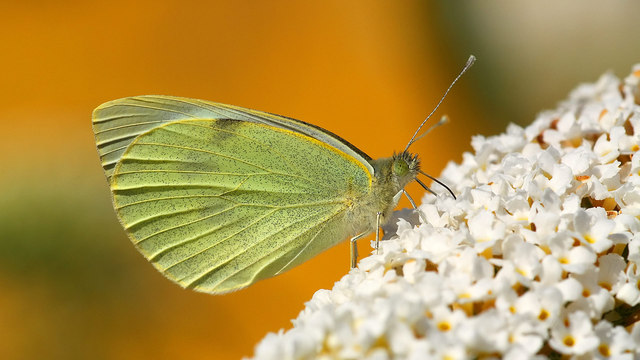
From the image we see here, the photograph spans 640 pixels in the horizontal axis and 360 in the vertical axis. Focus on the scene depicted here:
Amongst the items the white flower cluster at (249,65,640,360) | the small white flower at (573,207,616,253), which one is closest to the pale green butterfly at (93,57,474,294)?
the white flower cluster at (249,65,640,360)

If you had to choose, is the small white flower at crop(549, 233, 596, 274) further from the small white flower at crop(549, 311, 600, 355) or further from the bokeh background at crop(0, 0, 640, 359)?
the bokeh background at crop(0, 0, 640, 359)

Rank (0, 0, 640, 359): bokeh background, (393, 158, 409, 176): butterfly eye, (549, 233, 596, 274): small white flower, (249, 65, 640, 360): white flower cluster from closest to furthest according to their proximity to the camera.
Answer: (249, 65, 640, 360): white flower cluster, (549, 233, 596, 274): small white flower, (393, 158, 409, 176): butterfly eye, (0, 0, 640, 359): bokeh background

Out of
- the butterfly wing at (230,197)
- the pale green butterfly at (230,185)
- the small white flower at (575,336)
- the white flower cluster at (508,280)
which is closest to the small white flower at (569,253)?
the white flower cluster at (508,280)

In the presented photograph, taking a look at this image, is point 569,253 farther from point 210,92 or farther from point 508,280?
point 210,92

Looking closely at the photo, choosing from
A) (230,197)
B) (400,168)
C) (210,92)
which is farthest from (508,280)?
(210,92)

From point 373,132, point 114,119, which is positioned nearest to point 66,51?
point 373,132

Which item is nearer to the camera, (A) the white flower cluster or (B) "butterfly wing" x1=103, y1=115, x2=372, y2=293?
(A) the white flower cluster

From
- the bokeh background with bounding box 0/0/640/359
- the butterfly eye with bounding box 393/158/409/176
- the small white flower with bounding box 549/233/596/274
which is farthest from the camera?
the bokeh background with bounding box 0/0/640/359
